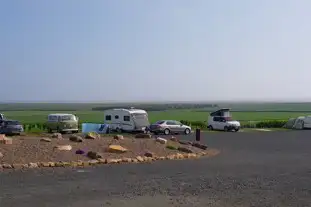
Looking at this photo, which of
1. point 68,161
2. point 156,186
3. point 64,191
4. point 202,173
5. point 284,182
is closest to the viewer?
point 64,191

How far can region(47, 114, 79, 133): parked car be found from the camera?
40.1m

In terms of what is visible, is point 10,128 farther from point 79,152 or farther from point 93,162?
point 93,162

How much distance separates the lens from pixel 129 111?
42.1 metres

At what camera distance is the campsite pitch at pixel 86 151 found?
1808 centimetres

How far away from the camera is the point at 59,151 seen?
1959cm

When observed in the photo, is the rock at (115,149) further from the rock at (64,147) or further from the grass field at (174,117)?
the grass field at (174,117)

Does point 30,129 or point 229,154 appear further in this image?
point 30,129

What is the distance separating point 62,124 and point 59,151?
819 inches

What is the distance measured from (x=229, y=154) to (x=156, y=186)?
11468 mm

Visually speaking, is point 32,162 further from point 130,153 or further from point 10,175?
point 130,153

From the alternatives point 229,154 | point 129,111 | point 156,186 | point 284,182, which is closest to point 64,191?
point 156,186

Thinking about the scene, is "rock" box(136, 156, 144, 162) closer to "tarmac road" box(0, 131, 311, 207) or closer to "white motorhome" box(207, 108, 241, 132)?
"tarmac road" box(0, 131, 311, 207)

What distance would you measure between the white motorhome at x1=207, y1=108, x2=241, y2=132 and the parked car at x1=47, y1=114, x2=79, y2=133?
15.4 m

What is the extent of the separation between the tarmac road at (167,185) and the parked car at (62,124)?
70.9ft
